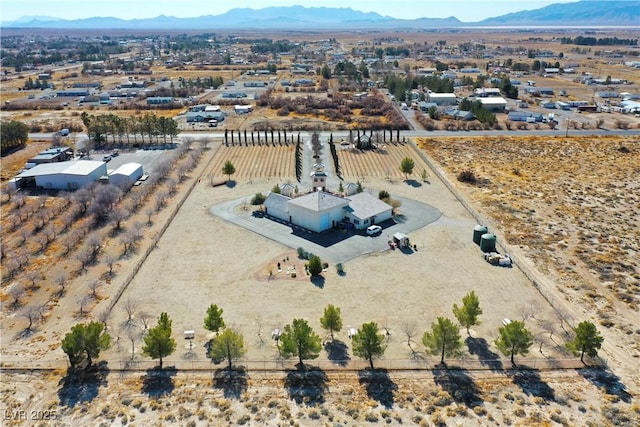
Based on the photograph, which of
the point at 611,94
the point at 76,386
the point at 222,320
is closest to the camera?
the point at 76,386

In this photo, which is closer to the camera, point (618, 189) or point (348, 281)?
point (348, 281)

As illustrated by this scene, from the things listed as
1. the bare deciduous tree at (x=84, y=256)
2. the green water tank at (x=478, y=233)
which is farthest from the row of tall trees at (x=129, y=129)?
the green water tank at (x=478, y=233)

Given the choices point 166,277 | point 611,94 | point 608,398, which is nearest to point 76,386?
point 166,277

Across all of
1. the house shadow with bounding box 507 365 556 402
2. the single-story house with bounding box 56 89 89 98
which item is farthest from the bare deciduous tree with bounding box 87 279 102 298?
the single-story house with bounding box 56 89 89 98

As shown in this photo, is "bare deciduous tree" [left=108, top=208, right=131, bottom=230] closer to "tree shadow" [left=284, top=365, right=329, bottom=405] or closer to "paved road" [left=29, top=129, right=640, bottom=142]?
"tree shadow" [left=284, top=365, right=329, bottom=405]

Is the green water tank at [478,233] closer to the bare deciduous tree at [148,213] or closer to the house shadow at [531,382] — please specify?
the house shadow at [531,382]

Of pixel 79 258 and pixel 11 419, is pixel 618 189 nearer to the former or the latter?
pixel 79 258
